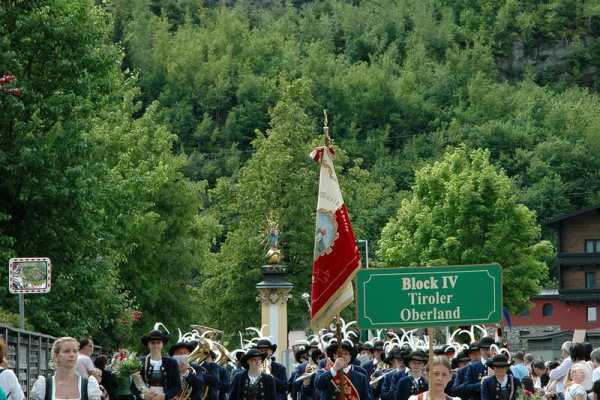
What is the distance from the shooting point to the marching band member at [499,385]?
2039 cm

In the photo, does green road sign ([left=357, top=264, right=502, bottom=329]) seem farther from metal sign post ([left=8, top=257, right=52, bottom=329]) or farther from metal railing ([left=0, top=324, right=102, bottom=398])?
metal sign post ([left=8, top=257, right=52, bottom=329])

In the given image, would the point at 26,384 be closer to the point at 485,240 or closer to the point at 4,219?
the point at 4,219

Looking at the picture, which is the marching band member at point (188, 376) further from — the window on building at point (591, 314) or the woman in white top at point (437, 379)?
the window on building at point (591, 314)

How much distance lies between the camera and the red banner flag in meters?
17.5

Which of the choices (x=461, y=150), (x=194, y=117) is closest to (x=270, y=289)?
(x=461, y=150)

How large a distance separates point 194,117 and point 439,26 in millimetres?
42000

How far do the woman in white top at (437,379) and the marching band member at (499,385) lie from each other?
23.0ft

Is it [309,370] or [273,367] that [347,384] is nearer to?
[273,367]

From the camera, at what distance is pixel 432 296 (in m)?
13.1

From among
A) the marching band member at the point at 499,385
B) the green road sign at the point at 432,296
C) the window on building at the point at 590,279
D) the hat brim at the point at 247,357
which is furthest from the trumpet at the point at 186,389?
the window on building at the point at 590,279

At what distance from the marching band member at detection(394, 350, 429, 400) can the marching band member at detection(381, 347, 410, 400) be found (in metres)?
1.25

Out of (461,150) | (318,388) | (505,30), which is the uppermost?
(505,30)

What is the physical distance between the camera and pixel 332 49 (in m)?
198

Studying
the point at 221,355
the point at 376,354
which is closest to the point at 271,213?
the point at 376,354
